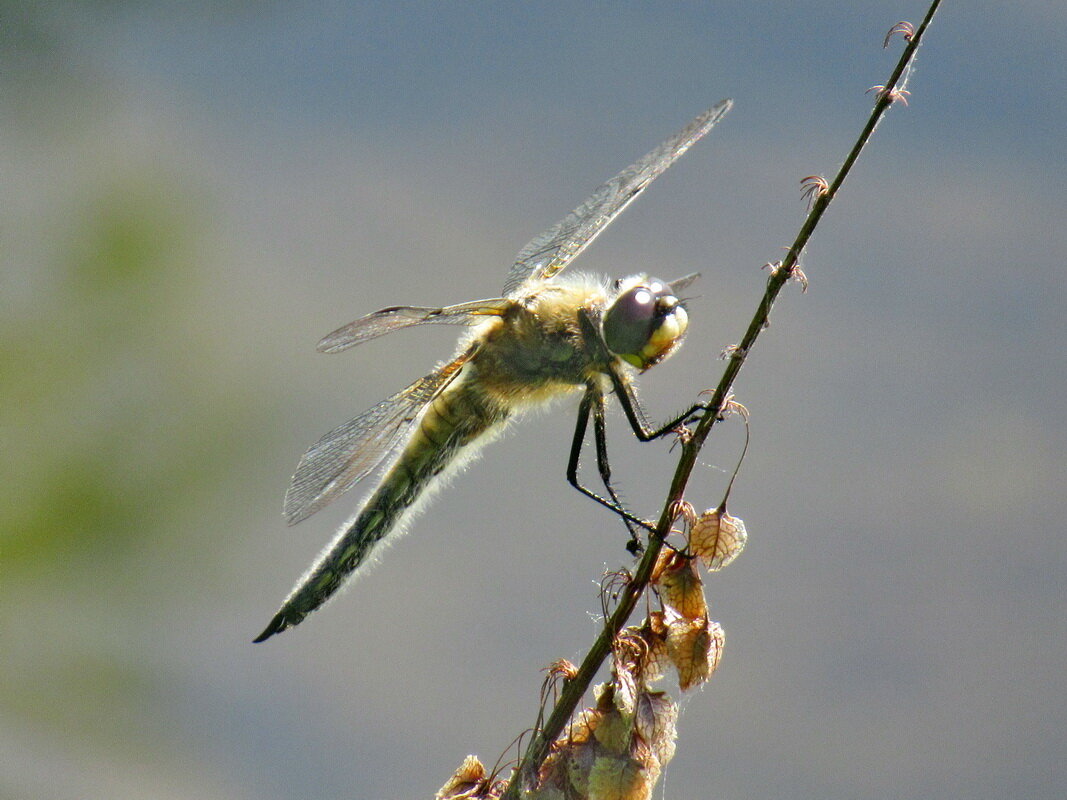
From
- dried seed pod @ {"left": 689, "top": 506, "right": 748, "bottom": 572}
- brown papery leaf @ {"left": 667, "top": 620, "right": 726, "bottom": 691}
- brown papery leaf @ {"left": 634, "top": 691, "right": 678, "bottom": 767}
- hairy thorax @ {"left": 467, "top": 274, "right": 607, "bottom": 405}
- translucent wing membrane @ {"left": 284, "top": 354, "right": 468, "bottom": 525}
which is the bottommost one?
brown papery leaf @ {"left": 634, "top": 691, "right": 678, "bottom": 767}

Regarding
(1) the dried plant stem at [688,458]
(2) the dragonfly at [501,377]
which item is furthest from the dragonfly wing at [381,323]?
(1) the dried plant stem at [688,458]

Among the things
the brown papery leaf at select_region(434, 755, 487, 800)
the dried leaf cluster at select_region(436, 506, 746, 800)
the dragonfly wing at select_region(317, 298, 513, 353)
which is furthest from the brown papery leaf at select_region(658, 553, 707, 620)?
the dragonfly wing at select_region(317, 298, 513, 353)

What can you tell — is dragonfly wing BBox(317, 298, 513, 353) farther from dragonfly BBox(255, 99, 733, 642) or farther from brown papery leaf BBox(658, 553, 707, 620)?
brown papery leaf BBox(658, 553, 707, 620)

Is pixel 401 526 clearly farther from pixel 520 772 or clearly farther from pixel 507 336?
pixel 520 772

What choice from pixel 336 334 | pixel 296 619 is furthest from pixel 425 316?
pixel 296 619

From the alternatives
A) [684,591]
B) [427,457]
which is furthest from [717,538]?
[427,457]

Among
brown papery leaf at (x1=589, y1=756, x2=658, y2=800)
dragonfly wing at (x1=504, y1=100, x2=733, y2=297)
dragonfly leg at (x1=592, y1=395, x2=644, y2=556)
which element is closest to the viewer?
brown papery leaf at (x1=589, y1=756, x2=658, y2=800)
